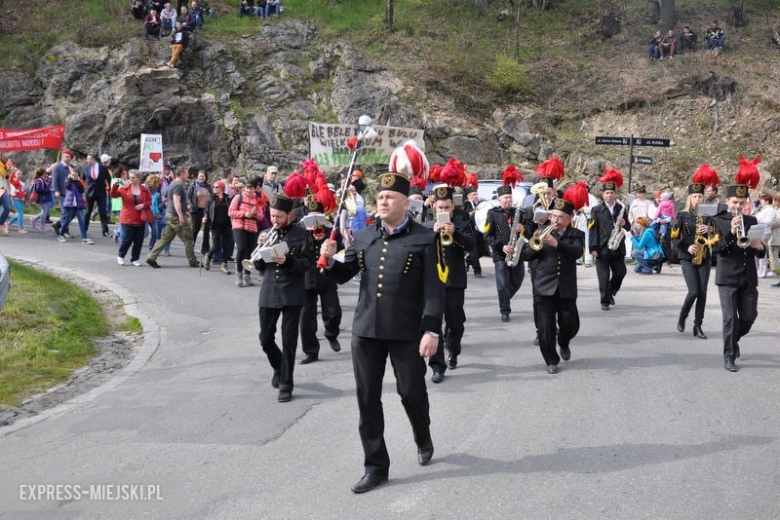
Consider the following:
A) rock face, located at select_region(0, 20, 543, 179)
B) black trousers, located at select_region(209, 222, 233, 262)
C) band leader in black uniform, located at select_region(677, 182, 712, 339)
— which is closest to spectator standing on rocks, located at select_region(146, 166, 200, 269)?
black trousers, located at select_region(209, 222, 233, 262)

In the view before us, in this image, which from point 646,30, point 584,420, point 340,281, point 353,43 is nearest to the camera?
point 340,281

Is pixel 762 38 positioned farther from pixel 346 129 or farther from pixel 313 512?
pixel 313 512

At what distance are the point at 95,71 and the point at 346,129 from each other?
15477mm

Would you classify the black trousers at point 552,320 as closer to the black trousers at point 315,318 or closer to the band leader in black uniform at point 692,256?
the band leader in black uniform at point 692,256

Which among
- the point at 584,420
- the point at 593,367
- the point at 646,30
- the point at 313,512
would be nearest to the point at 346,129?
the point at 593,367

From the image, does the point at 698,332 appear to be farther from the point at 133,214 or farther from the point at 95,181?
the point at 95,181

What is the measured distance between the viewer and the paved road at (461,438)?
5125 millimetres

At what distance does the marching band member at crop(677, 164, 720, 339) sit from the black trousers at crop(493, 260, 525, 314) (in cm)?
232

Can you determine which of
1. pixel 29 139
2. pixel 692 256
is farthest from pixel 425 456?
pixel 29 139

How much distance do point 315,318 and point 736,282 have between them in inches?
185

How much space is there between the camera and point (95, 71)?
3178 cm

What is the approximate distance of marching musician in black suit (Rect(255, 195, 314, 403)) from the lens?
7734mm

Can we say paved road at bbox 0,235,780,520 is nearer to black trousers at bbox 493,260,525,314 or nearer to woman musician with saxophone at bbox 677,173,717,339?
woman musician with saxophone at bbox 677,173,717,339

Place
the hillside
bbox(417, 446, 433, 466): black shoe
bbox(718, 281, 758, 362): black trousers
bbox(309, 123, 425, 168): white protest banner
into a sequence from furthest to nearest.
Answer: the hillside → bbox(309, 123, 425, 168): white protest banner → bbox(718, 281, 758, 362): black trousers → bbox(417, 446, 433, 466): black shoe
